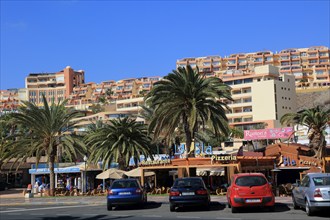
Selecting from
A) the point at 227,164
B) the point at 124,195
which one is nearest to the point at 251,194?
the point at 124,195

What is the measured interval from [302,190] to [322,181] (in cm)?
121

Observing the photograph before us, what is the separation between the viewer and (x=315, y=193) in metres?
15.7

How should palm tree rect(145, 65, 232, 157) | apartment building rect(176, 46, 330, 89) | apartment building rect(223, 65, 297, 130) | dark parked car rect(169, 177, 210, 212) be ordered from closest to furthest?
dark parked car rect(169, 177, 210, 212) < palm tree rect(145, 65, 232, 157) < apartment building rect(223, 65, 297, 130) < apartment building rect(176, 46, 330, 89)

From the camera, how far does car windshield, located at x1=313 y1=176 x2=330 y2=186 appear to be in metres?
16.1

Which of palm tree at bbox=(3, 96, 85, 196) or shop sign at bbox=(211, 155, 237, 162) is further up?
palm tree at bbox=(3, 96, 85, 196)

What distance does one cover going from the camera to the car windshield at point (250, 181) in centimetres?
1809

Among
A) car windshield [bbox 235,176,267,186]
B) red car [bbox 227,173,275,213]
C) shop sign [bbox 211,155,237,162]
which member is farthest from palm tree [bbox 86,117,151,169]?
red car [bbox 227,173,275,213]

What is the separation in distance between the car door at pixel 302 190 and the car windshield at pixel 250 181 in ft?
4.36

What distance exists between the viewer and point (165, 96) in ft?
121

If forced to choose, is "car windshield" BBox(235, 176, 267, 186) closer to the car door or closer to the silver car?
the car door

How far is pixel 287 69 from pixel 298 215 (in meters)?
163

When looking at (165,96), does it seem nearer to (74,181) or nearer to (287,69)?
(74,181)

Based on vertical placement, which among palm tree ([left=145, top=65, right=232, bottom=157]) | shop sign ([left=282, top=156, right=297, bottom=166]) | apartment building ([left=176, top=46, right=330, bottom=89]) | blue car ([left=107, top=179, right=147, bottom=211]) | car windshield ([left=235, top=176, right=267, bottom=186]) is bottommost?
blue car ([left=107, top=179, right=147, bottom=211])

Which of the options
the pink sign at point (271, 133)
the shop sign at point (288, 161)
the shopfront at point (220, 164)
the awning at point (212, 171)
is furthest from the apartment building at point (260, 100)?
the shopfront at point (220, 164)
